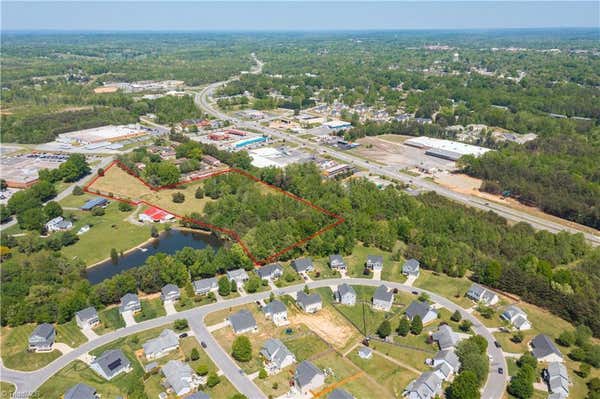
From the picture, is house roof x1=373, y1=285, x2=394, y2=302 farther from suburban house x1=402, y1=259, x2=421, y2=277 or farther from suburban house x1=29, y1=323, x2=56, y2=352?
suburban house x1=29, y1=323, x2=56, y2=352

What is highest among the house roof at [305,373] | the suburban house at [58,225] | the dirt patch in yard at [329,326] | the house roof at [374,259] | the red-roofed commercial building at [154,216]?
the house roof at [305,373]

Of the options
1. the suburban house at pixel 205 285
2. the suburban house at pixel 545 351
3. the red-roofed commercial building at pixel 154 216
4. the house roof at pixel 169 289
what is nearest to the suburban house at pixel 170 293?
the house roof at pixel 169 289

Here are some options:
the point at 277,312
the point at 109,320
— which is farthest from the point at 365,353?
the point at 109,320

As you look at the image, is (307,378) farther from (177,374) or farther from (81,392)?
(81,392)

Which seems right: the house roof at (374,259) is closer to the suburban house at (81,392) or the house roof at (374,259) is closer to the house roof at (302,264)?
the house roof at (302,264)

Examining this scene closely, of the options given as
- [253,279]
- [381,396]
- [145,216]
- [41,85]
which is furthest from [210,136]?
[41,85]

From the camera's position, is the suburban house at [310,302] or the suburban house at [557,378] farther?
the suburban house at [310,302]

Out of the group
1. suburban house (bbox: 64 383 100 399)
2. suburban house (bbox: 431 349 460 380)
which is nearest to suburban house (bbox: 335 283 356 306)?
suburban house (bbox: 431 349 460 380)

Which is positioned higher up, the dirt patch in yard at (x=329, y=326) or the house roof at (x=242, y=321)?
the house roof at (x=242, y=321)
